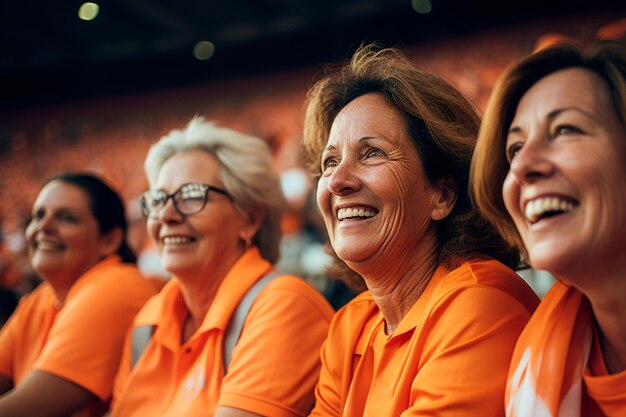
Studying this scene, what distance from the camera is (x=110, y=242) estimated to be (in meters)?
3.31

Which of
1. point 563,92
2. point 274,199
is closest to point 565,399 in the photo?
point 563,92

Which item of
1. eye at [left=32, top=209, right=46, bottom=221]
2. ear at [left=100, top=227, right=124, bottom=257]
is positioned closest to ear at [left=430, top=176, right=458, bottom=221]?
ear at [left=100, top=227, right=124, bottom=257]

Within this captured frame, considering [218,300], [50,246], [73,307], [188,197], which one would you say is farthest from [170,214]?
[50,246]

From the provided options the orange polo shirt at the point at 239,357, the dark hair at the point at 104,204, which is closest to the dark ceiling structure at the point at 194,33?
the dark hair at the point at 104,204

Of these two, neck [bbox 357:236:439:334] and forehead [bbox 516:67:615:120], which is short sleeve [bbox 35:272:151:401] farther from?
forehead [bbox 516:67:615:120]

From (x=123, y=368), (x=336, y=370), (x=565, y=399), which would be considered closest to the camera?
(x=565, y=399)

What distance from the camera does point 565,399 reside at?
129cm

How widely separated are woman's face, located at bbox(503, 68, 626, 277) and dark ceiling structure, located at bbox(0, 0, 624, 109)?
393cm

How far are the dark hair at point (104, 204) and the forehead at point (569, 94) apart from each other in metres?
2.41

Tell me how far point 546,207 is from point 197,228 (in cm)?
161

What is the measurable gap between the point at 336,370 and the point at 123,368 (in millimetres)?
1067

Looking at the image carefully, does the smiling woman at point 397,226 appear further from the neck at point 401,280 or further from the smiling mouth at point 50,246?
the smiling mouth at point 50,246

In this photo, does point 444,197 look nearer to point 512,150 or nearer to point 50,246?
point 512,150

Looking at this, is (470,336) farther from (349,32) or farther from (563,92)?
(349,32)
